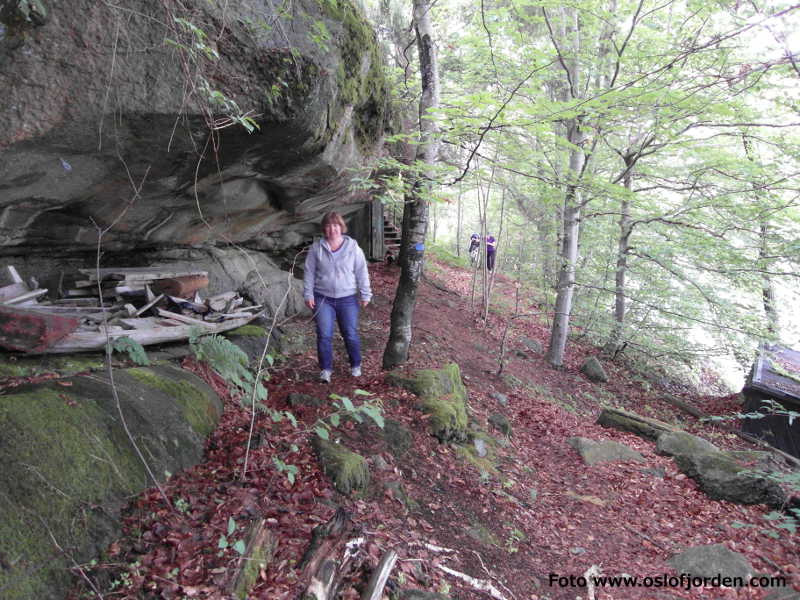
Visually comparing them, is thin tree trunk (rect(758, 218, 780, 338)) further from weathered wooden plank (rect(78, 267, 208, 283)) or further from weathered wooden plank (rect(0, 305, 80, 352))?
weathered wooden plank (rect(0, 305, 80, 352))

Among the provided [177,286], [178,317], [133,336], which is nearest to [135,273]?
[177,286]

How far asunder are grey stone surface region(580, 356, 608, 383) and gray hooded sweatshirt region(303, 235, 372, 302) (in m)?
7.58

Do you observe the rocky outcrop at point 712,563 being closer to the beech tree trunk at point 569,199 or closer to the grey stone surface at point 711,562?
the grey stone surface at point 711,562

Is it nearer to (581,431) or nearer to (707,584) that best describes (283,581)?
(707,584)

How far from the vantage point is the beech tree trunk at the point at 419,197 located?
5199mm

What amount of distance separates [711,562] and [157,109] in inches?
250

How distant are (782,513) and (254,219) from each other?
8280 mm

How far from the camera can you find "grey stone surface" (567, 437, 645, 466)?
235 inches

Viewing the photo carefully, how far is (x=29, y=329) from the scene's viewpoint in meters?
3.86

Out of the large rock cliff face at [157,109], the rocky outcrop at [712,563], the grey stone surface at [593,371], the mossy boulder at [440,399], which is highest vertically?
the large rock cliff face at [157,109]

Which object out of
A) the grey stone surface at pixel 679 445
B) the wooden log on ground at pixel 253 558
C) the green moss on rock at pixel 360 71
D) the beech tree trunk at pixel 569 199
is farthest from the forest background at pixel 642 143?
the wooden log on ground at pixel 253 558

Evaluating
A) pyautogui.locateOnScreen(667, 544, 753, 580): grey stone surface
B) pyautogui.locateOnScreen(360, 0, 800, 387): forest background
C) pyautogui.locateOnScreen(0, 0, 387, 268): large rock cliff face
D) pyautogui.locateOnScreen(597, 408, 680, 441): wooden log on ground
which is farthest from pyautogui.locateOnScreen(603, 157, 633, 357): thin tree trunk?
pyautogui.locateOnScreen(0, 0, 387, 268): large rock cliff face

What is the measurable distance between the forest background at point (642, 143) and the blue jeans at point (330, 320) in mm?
1405

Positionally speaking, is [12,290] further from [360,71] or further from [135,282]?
[360,71]
